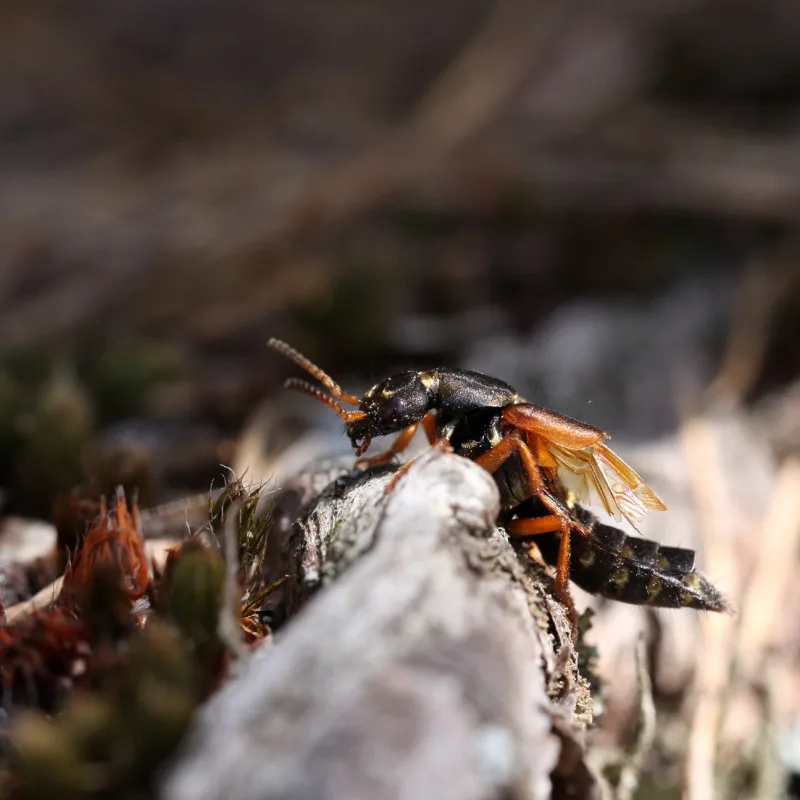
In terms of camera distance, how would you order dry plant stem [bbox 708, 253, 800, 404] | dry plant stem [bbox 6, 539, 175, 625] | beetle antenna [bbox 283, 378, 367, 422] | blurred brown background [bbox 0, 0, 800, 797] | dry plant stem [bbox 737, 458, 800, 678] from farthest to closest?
dry plant stem [bbox 708, 253, 800, 404] < blurred brown background [bbox 0, 0, 800, 797] < dry plant stem [bbox 737, 458, 800, 678] < beetle antenna [bbox 283, 378, 367, 422] < dry plant stem [bbox 6, 539, 175, 625]

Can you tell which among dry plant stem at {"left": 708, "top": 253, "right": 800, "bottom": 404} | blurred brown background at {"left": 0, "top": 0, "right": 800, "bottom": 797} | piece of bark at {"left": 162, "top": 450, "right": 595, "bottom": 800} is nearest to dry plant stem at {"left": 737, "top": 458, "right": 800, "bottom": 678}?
blurred brown background at {"left": 0, "top": 0, "right": 800, "bottom": 797}

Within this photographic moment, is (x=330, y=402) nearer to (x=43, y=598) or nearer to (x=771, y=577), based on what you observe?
(x=43, y=598)

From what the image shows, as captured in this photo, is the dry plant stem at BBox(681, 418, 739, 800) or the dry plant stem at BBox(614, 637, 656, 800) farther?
the dry plant stem at BBox(681, 418, 739, 800)

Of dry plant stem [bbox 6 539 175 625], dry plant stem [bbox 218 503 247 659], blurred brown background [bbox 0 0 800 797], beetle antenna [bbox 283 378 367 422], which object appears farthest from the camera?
blurred brown background [bbox 0 0 800 797]

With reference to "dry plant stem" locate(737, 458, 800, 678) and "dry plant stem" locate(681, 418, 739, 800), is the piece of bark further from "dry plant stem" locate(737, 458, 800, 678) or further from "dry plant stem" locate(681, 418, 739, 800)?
"dry plant stem" locate(737, 458, 800, 678)

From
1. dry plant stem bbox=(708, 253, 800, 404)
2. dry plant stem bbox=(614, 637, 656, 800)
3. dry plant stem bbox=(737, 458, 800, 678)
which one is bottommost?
dry plant stem bbox=(614, 637, 656, 800)

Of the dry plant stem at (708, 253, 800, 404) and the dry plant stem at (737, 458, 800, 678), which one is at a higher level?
the dry plant stem at (708, 253, 800, 404)

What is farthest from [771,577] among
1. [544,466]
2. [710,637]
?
[544,466]
